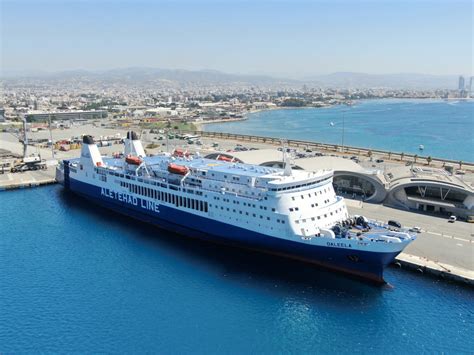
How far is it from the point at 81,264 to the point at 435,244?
22.1 meters

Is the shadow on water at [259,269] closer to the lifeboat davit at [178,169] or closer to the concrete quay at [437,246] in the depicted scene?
the concrete quay at [437,246]

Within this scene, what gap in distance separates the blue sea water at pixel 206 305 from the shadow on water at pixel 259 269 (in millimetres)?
65

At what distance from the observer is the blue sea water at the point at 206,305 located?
18.5 m

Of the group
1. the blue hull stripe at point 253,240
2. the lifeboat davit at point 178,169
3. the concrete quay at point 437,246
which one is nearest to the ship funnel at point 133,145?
the blue hull stripe at point 253,240

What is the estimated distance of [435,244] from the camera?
26047mm

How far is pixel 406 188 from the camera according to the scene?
34.2 meters

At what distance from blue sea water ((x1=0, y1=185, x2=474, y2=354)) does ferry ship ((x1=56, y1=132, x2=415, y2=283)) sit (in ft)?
4.22

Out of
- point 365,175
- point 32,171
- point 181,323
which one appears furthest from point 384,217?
point 32,171

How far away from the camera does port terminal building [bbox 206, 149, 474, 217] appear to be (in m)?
31.8

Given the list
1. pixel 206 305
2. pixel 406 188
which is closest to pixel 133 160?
pixel 206 305

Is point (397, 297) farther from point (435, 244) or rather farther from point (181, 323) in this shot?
point (181, 323)

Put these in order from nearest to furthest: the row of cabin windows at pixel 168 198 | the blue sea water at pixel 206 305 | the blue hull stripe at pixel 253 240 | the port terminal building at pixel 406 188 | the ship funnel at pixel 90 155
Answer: the blue sea water at pixel 206 305 < the blue hull stripe at pixel 253 240 < the row of cabin windows at pixel 168 198 < the port terminal building at pixel 406 188 < the ship funnel at pixel 90 155

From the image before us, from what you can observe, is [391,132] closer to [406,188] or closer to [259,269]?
[406,188]

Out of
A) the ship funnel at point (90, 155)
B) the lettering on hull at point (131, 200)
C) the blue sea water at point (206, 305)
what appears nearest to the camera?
the blue sea water at point (206, 305)
